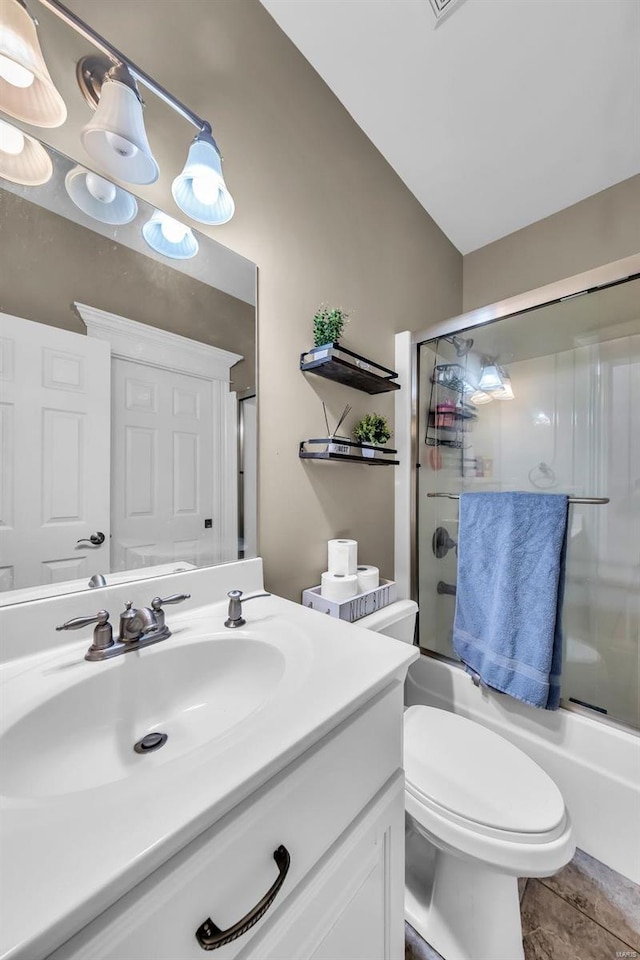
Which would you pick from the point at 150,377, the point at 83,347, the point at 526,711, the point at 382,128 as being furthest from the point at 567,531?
the point at 382,128

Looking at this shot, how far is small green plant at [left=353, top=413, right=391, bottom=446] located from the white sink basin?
2.90 feet

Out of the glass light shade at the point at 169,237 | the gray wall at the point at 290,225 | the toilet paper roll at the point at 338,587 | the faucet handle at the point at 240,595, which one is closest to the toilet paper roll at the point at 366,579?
the toilet paper roll at the point at 338,587

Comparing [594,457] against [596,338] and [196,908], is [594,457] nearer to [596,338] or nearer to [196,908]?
[596,338]

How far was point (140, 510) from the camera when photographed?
87cm

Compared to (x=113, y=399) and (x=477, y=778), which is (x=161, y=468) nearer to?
(x=113, y=399)

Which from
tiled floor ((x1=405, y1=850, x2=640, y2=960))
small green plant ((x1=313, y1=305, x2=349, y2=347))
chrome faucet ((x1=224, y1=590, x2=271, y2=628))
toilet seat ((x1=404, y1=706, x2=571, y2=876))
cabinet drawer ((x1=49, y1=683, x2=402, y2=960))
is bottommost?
tiled floor ((x1=405, y1=850, x2=640, y2=960))

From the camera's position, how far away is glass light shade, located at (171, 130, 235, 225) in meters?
0.88

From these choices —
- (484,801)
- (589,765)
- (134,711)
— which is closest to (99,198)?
(134,711)

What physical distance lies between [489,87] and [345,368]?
116 cm

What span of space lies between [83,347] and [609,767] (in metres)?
1.87

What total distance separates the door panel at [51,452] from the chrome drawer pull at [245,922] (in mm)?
610

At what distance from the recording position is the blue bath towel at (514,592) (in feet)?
4.05

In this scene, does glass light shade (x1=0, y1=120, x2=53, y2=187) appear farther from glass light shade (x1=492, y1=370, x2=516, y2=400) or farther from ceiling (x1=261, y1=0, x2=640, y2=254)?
glass light shade (x1=492, y1=370, x2=516, y2=400)

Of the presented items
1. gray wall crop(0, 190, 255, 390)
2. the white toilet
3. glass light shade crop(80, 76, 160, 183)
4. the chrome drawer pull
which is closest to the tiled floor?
the white toilet
